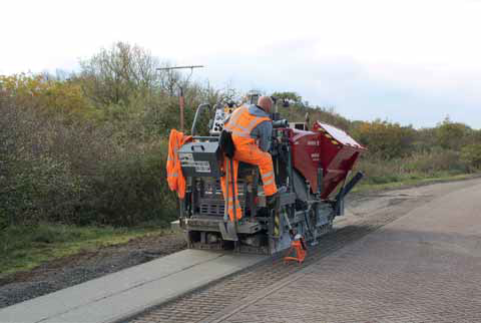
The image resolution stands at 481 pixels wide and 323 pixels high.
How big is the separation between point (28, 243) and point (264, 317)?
19.3 feet

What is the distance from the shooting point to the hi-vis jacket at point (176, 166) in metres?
9.01

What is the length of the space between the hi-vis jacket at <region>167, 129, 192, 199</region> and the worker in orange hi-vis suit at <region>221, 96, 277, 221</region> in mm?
742

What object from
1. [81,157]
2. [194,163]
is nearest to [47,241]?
[81,157]

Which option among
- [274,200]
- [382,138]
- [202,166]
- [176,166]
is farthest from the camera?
[382,138]

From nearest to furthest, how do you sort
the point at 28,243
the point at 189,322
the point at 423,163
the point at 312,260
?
the point at 189,322 < the point at 312,260 < the point at 28,243 < the point at 423,163

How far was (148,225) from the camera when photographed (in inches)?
516

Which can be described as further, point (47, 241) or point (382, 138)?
point (382, 138)

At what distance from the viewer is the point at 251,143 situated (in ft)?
28.0

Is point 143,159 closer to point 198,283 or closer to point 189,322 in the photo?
point 198,283

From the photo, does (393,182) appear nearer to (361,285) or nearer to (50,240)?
(50,240)

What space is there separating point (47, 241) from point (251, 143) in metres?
4.86

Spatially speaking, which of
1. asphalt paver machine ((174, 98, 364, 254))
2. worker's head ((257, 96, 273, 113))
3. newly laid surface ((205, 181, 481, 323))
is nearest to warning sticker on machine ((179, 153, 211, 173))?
asphalt paver machine ((174, 98, 364, 254))

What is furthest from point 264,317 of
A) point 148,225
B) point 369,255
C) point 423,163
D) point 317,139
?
point 423,163

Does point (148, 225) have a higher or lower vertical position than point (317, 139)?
lower
